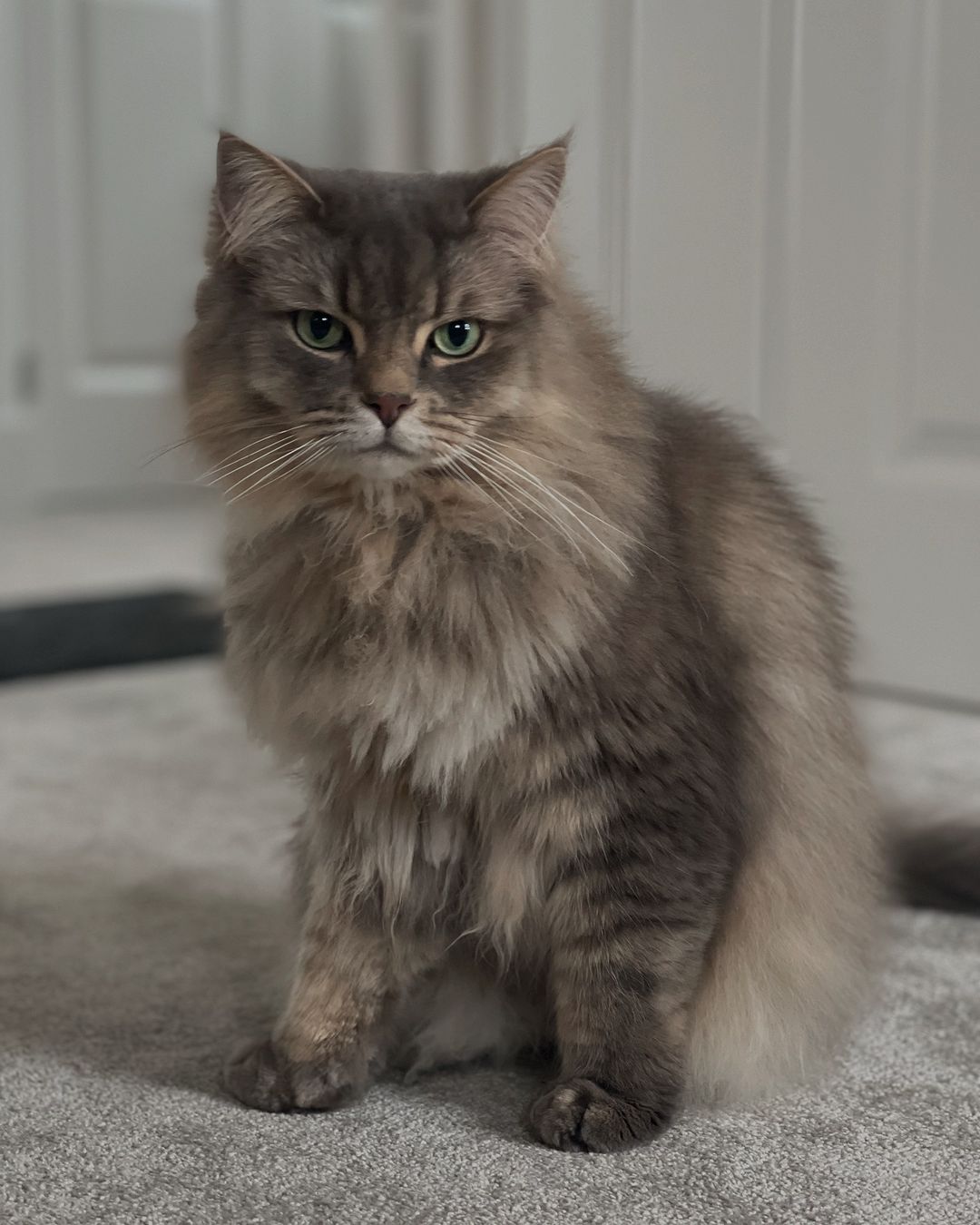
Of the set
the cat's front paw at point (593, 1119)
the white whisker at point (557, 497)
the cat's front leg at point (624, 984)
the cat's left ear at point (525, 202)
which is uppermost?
the cat's left ear at point (525, 202)

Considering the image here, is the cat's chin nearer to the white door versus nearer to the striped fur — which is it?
the striped fur

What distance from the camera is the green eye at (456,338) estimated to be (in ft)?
3.73

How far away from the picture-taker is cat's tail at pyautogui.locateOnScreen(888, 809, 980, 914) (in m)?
1.62

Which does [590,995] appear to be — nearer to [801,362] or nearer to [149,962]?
[149,962]

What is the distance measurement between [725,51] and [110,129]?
10.7ft

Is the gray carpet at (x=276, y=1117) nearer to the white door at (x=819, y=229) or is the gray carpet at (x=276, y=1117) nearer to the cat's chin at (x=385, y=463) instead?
the cat's chin at (x=385, y=463)

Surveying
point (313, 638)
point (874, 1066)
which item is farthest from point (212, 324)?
point (874, 1066)

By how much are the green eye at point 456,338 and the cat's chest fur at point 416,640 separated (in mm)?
145

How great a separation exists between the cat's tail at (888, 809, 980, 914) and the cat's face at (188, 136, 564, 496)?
0.81m

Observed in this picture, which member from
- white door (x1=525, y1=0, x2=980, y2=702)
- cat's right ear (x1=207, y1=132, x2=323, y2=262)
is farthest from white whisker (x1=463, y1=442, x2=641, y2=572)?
white door (x1=525, y1=0, x2=980, y2=702)

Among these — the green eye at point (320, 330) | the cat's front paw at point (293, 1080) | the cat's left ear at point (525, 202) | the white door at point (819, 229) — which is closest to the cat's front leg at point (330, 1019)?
the cat's front paw at point (293, 1080)

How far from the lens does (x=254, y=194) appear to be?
1.16 metres

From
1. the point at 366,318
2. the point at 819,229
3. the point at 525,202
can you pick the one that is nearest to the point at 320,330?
the point at 366,318

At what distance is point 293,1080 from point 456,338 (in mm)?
652
